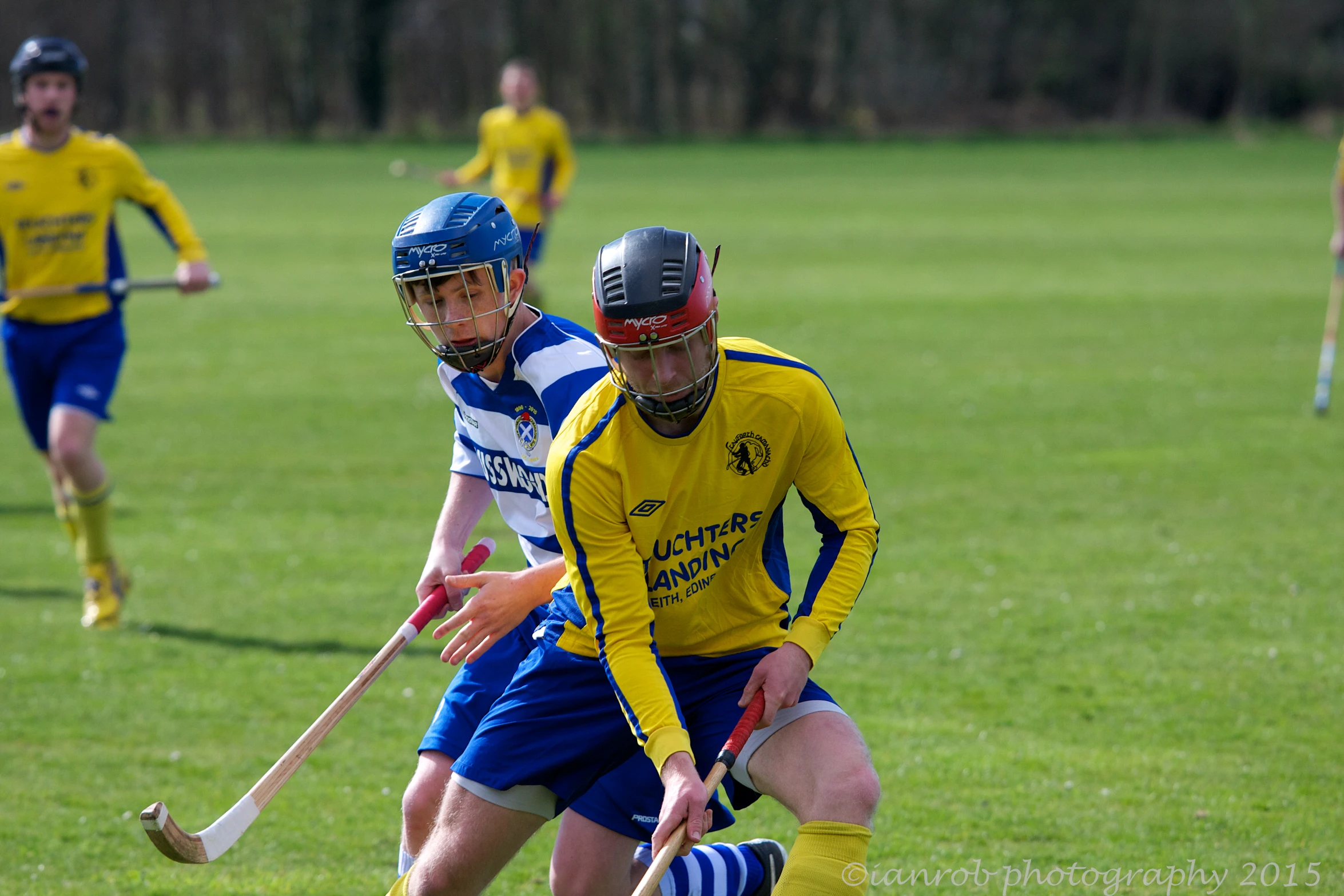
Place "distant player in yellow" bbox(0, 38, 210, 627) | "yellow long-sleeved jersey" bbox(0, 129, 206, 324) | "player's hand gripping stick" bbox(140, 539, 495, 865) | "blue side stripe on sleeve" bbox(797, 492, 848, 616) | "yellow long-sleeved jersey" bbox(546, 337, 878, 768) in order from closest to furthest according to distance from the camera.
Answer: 1. "yellow long-sleeved jersey" bbox(546, 337, 878, 768)
2. "blue side stripe on sleeve" bbox(797, 492, 848, 616)
3. "player's hand gripping stick" bbox(140, 539, 495, 865)
4. "distant player in yellow" bbox(0, 38, 210, 627)
5. "yellow long-sleeved jersey" bbox(0, 129, 206, 324)

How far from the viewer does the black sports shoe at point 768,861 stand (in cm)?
398

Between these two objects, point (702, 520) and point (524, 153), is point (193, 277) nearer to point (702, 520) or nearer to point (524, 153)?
point (702, 520)

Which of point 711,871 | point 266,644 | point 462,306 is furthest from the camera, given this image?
point 266,644

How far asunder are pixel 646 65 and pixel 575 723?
157ft

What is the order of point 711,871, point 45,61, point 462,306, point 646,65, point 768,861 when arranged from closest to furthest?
point 462,306 < point 711,871 < point 768,861 < point 45,61 < point 646,65

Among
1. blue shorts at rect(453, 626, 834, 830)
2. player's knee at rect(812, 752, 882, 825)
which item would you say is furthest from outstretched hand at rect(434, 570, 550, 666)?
player's knee at rect(812, 752, 882, 825)

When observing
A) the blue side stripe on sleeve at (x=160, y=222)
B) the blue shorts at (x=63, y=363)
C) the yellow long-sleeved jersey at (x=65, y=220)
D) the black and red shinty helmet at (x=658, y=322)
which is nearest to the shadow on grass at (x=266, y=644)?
the blue shorts at (x=63, y=363)

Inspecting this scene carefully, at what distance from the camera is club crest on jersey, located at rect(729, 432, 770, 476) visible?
3.33 metres

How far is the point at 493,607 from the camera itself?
3.57 m

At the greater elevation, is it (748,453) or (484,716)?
(748,453)

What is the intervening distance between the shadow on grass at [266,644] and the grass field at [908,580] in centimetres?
2

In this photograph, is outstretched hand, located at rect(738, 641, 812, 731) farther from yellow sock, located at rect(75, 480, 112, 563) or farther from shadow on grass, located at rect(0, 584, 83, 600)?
shadow on grass, located at rect(0, 584, 83, 600)

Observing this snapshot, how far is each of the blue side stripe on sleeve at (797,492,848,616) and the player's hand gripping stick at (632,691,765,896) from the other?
0.27 meters

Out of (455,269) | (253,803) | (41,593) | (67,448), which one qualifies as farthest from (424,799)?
(41,593)
